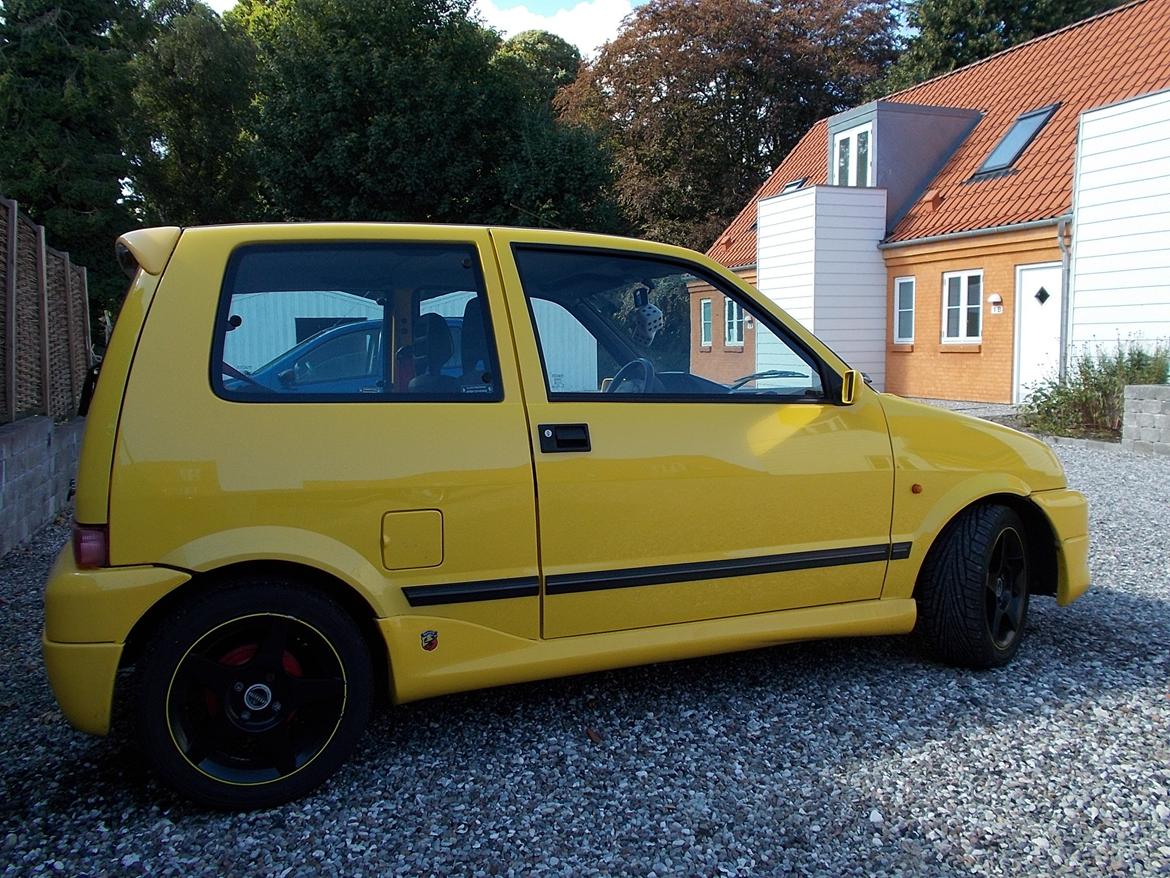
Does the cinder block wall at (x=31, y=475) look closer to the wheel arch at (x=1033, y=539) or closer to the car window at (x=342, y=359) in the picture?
the car window at (x=342, y=359)

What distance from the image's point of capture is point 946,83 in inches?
920

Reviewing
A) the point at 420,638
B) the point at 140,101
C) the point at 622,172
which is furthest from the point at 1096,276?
the point at 140,101

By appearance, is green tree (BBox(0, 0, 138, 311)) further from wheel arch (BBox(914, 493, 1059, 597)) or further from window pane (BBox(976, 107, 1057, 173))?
wheel arch (BBox(914, 493, 1059, 597))

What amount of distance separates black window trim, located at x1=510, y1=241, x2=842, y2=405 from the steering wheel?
0.35ft

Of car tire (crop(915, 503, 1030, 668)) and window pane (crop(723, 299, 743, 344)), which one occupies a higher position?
window pane (crop(723, 299, 743, 344))

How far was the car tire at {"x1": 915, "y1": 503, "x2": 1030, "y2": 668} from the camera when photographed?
399 cm

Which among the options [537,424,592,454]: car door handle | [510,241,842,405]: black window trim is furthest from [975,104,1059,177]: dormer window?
[537,424,592,454]: car door handle

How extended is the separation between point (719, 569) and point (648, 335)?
3.10ft

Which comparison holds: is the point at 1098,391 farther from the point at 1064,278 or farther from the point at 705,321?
the point at 705,321

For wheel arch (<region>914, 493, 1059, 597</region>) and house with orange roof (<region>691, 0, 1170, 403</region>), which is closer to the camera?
wheel arch (<region>914, 493, 1059, 597</region>)

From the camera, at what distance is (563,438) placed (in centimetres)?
332

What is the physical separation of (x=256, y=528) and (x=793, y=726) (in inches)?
81.7

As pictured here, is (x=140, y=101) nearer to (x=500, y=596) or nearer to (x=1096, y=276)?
(x=1096, y=276)

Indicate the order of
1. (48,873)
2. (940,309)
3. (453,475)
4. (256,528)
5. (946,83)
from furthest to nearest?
1. (946,83)
2. (940,309)
3. (453,475)
4. (256,528)
5. (48,873)
